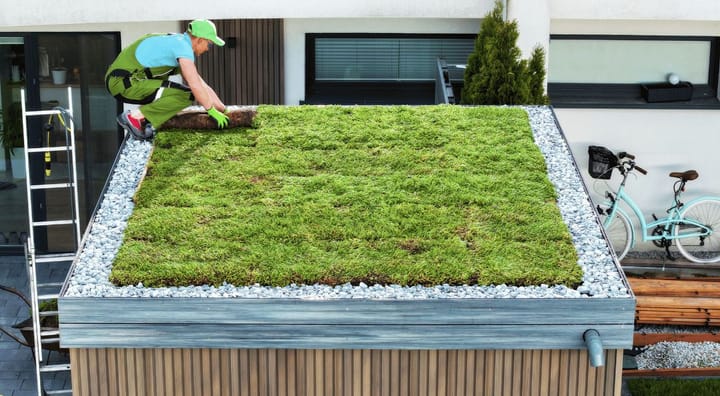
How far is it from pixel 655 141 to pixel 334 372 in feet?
26.5

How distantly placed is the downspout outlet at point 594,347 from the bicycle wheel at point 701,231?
6440 mm

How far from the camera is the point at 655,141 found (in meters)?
16.0

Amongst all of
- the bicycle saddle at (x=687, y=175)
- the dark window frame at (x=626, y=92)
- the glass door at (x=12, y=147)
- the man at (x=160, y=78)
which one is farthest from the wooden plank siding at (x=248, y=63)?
the bicycle saddle at (x=687, y=175)

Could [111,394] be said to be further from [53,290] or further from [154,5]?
[154,5]

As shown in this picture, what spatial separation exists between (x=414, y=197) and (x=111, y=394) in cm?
352

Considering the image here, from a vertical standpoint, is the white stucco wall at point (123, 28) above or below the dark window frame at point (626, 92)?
above

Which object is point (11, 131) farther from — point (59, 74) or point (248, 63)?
point (248, 63)

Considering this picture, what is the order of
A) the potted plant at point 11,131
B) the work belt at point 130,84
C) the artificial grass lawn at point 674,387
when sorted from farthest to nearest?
the potted plant at point 11,131
the work belt at point 130,84
the artificial grass lawn at point 674,387

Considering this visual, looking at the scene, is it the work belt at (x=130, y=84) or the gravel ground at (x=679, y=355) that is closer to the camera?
the work belt at (x=130, y=84)

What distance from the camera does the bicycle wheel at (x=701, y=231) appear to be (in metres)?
15.5

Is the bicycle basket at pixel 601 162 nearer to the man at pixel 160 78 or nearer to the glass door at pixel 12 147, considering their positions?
the man at pixel 160 78

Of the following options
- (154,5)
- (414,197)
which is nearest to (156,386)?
(414,197)

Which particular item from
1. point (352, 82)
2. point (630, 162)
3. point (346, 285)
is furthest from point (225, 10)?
point (346, 285)

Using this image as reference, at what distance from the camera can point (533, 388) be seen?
379 inches
